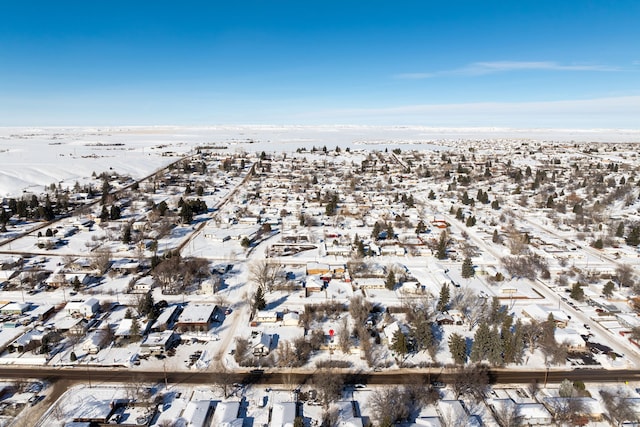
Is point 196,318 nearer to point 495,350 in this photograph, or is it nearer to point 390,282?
point 390,282

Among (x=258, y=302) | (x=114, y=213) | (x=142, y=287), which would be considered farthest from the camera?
(x=114, y=213)

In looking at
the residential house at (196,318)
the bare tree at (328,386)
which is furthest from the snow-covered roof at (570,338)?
the residential house at (196,318)

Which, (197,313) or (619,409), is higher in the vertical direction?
(619,409)

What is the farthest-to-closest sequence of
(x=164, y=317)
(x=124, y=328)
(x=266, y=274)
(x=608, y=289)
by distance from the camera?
(x=266, y=274), (x=608, y=289), (x=164, y=317), (x=124, y=328)

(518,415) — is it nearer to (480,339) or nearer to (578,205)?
(480,339)

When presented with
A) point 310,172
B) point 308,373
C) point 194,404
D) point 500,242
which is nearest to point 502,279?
point 500,242

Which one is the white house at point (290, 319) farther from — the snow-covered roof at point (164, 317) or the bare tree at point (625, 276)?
the bare tree at point (625, 276)

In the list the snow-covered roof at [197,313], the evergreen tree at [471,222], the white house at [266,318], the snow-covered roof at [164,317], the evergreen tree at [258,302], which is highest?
the evergreen tree at [471,222]

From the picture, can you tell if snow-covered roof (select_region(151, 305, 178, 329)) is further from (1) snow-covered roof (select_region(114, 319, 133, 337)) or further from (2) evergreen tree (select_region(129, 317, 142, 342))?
(1) snow-covered roof (select_region(114, 319, 133, 337))

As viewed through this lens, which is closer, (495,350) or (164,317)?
(495,350)

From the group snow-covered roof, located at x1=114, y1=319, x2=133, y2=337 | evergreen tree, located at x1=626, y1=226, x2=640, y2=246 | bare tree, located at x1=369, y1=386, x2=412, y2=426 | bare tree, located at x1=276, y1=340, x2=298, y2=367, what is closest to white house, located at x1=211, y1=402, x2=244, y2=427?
bare tree, located at x1=276, y1=340, x2=298, y2=367

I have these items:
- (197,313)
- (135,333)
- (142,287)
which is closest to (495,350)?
(197,313)
